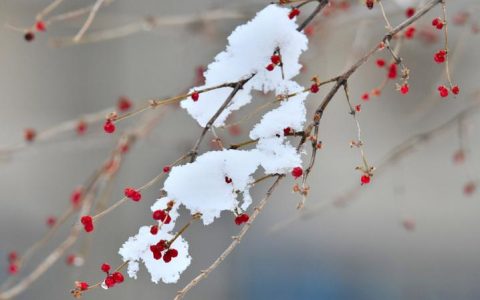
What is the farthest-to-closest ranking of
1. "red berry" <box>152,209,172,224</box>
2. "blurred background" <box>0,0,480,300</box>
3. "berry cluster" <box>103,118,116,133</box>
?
"blurred background" <box>0,0,480,300</box>
"berry cluster" <box>103,118,116,133</box>
"red berry" <box>152,209,172,224</box>

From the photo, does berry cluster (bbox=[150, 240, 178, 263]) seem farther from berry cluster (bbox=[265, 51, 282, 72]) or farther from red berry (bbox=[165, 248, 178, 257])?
berry cluster (bbox=[265, 51, 282, 72])

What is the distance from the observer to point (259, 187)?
4051 mm

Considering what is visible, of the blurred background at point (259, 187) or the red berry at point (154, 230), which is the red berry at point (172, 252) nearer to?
the red berry at point (154, 230)

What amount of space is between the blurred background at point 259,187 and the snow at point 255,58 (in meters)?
2.71

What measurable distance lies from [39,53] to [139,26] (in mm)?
2239

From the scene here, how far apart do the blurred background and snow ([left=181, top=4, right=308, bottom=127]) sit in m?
2.71

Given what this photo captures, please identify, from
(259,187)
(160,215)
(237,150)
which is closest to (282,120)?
(237,150)

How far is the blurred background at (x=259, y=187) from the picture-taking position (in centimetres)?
384

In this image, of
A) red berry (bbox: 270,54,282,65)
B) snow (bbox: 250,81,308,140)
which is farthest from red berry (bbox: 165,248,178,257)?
red berry (bbox: 270,54,282,65)

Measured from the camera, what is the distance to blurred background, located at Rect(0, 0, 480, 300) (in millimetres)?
3838

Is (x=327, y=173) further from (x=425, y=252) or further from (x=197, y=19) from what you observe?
(x=197, y=19)

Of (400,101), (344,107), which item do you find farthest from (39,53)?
(400,101)

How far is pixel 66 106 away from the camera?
13.1 feet

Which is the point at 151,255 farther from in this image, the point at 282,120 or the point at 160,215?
the point at 282,120
